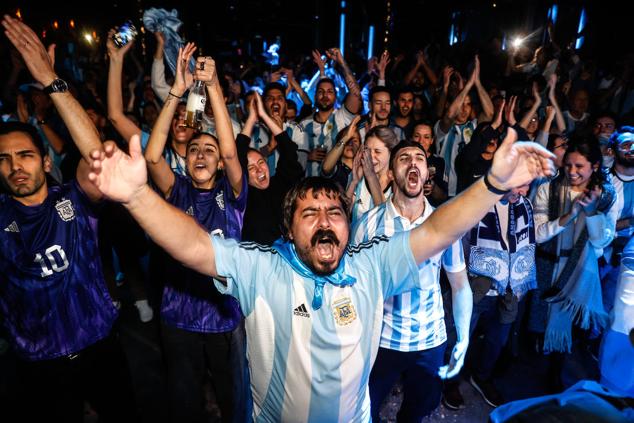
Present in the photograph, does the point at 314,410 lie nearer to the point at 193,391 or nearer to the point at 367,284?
the point at 367,284

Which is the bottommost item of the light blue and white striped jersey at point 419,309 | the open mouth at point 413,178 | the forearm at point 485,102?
the light blue and white striped jersey at point 419,309

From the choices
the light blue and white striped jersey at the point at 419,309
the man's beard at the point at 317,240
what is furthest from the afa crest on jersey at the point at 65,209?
the light blue and white striped jersey at the point at 419,309

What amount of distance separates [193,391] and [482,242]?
8.24 ft

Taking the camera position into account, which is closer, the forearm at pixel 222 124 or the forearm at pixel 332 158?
the forearm at pixel 222 124

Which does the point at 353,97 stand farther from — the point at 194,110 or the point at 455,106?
the point at 194,110

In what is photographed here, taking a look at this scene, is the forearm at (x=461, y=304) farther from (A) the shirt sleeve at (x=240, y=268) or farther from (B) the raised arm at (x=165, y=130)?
(B) the raised arm at (x=165, y=130)

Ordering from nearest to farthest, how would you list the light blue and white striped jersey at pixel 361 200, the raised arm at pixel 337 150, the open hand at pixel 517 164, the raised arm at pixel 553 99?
the open hand at pixel 517 164, the light blue and white striped jersey at pixel 361 200, the raised arm at pixel 337 150, the raised arm at pixel 553 99

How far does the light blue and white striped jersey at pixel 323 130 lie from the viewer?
5379mm

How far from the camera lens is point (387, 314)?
2.50 meters

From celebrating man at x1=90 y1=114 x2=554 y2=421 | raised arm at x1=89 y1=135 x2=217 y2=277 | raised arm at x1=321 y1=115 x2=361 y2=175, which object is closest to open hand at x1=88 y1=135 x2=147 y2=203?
raised arm at x1=89 y1=135 x2=217 y2=277

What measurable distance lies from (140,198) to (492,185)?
1.30m

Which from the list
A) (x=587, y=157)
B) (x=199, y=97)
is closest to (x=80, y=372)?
(x=199, y=97)

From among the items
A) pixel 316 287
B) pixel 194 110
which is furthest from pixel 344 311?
pixel 194 110

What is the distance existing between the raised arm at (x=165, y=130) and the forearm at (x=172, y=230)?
1122 millimetres
